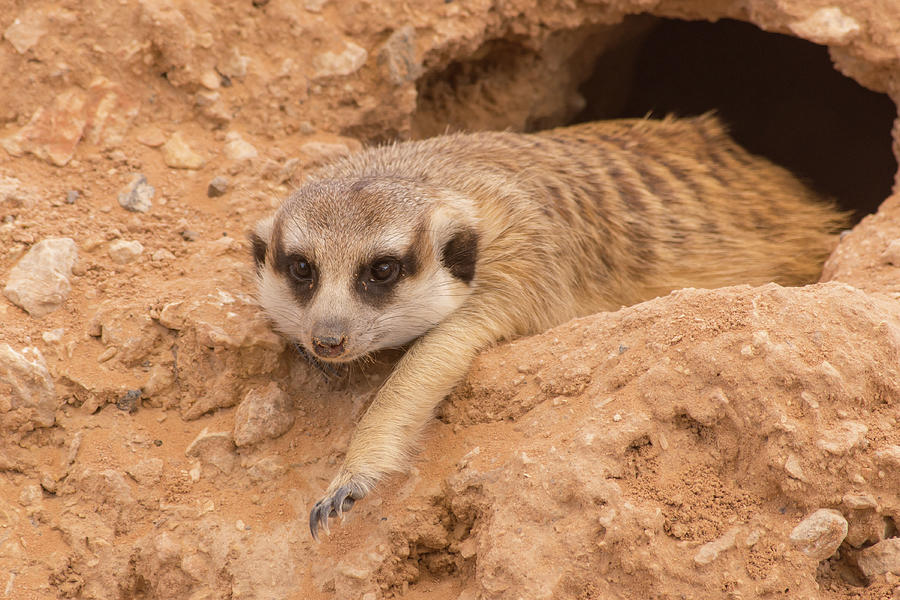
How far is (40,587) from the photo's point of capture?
238 cm

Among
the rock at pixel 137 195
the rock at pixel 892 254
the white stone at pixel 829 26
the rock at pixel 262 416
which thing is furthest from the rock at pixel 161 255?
the white stone at pixel 829 26

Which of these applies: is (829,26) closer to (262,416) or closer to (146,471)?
(262,416)

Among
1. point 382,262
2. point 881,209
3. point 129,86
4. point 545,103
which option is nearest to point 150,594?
point 382,262

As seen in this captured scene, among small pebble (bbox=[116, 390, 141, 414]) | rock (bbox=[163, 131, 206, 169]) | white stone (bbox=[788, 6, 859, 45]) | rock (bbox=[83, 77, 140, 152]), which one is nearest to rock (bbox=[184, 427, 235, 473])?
small pebble (bbox=[116, 390, 141, 414])

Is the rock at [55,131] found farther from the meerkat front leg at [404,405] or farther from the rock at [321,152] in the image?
the meerkat front leg at [404,405]

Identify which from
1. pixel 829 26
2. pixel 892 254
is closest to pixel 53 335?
pixel 892 254

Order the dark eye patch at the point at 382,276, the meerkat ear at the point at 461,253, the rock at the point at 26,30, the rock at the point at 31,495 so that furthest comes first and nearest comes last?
the rock at the point at 26,30 → the meerkat ear at the point at 461,253 → the dark eye patch at the point at 382,276 → the rock at the point at 31,495

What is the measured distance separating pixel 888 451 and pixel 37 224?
2825mm

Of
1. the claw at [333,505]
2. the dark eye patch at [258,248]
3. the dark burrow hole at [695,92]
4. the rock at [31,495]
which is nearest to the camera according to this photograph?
the claw at [333,505]

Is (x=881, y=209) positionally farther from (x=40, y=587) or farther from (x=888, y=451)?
(x=40, y=587)

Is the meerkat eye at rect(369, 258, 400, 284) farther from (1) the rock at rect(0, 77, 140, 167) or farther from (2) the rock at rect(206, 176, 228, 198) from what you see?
(1) the rock at rect(0, 77, 140, 167)

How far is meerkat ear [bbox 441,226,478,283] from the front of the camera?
2.97 meters

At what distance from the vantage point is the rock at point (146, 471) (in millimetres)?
2621

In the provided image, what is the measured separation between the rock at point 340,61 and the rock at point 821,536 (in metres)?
2.87
